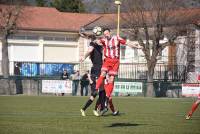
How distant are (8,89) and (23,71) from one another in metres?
7.50

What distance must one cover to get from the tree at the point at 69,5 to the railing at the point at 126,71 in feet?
93.1

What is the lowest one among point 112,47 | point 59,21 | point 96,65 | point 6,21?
point 96,65

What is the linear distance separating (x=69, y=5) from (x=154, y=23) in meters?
37.0

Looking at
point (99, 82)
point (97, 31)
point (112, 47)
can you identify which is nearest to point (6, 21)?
point (97, 31)

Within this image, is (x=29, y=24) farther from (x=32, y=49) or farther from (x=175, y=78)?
(x=175, y=78)

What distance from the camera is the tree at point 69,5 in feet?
264

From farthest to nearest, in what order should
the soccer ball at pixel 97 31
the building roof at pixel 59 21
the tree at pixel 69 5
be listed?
the tree at pixel 69 5 < the building roof at pixel 59 21 < the soccer ball at pixel 97 31

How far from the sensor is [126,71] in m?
50.8

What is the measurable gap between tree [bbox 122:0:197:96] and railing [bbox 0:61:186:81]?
1.99 meters

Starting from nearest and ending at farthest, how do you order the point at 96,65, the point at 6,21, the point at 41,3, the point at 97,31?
1. the point at 97,31
2. the point at 96,65
3. the point at 6,21
4. the point at 41,3

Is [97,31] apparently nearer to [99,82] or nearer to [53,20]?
[99,82]

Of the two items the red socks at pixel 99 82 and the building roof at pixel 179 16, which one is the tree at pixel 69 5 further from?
the red socks at pixel 99 82

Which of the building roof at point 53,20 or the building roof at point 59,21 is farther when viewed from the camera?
the building roof at point 53,20

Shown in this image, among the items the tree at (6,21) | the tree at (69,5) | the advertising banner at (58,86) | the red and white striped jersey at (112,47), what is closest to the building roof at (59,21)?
the tree at (6,21)
